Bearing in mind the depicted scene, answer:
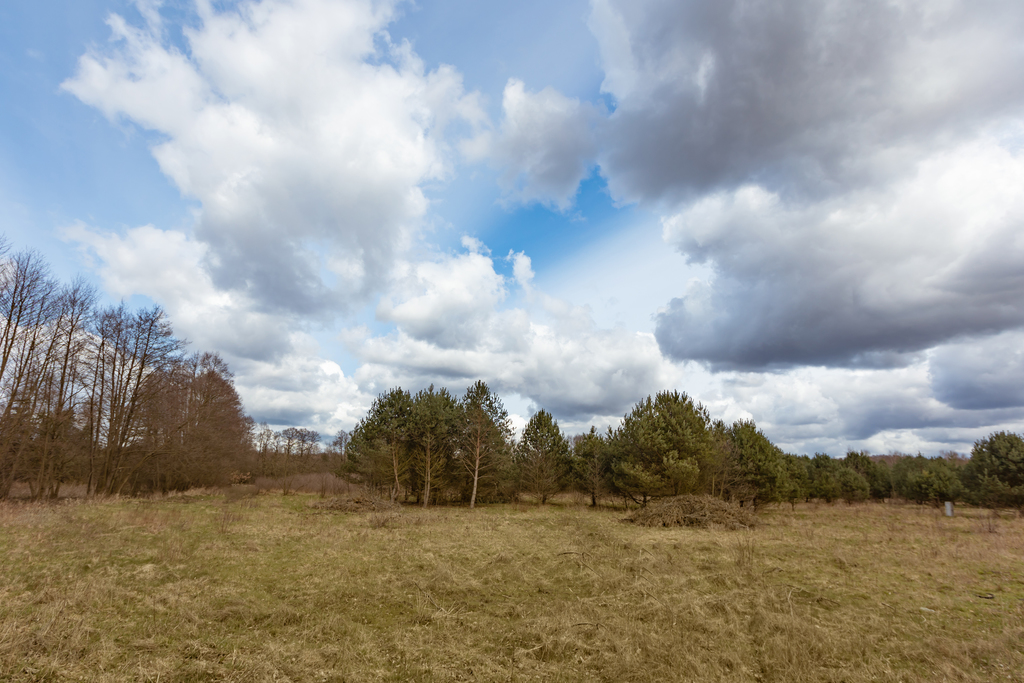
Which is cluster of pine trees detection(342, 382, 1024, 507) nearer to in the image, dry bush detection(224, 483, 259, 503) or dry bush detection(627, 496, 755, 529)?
dry bush detection(627, 496, 755, 529)

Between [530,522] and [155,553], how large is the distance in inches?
677

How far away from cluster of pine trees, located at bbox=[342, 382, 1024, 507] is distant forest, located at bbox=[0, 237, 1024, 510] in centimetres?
12

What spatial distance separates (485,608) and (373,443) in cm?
2783

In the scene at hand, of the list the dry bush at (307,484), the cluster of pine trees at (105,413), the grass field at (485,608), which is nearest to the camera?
the grass field at (485,608)

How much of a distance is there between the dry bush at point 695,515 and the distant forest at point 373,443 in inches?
182

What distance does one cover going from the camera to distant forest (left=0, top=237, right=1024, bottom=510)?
82.6 feet

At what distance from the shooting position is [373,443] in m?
35.1

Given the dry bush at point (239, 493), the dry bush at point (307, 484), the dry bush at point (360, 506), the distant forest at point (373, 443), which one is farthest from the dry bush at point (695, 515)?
the dry bush at point (239, 493)

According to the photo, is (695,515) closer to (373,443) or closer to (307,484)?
(373,443)

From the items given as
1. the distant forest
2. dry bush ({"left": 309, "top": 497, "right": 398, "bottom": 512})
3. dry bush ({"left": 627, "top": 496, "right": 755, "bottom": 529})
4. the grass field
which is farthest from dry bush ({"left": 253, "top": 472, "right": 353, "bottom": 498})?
dry bush ({"left": 627, "top": 496, "right": 755, "bottom": 529})

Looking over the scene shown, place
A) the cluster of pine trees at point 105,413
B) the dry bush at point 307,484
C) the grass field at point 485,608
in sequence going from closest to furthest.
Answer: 1. the grass field at point 485,608
2. the cluster of pine trees at point 105,413
3. the dry bush at point 307,484

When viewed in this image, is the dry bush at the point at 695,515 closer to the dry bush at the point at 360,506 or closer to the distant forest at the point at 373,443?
the distant forest at the point at 373,443

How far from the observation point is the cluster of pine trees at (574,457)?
32.3m

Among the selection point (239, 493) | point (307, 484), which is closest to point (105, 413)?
point (239, 493)
